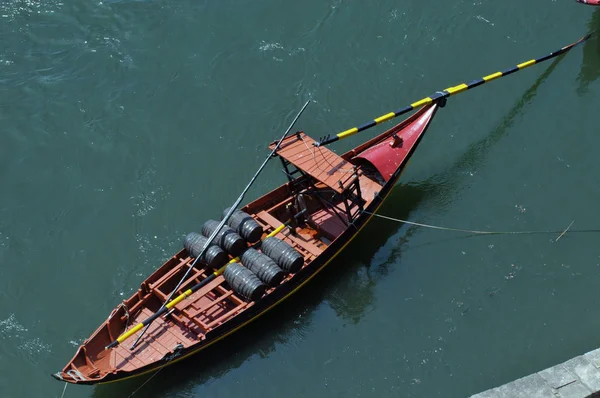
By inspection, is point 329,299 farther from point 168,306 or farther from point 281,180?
point 168,306

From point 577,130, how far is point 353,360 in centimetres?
1516

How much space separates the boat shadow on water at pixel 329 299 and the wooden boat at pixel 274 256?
2.91 feet

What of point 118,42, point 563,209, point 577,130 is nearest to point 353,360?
point 563,209

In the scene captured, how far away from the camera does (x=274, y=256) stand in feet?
89.3

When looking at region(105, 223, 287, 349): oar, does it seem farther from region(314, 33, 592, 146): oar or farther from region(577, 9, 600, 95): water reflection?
region(577, 9, 600, 95): water reflection

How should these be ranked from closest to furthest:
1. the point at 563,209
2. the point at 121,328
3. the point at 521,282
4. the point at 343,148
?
1. the point at 121,328
2. the point at 521,282
3. the point at 563,209
4. the point at 343,148

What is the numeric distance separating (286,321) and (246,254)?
126 inches

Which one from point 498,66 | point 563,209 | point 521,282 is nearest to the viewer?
point 521,282

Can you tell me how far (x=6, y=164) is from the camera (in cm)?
3256

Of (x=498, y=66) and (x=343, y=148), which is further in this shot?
(x=498, y=66)

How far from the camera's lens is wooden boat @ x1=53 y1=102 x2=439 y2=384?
25.5 meters

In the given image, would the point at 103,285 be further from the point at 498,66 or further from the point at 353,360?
the point at 498,66

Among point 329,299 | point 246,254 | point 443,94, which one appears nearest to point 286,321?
point 329,299

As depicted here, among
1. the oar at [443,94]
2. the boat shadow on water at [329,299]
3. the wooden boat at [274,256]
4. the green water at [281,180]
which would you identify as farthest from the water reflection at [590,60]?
the wooden boat at [274,256]
